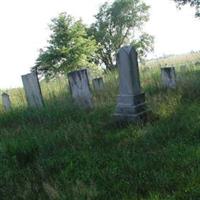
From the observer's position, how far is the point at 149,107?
29.4ft

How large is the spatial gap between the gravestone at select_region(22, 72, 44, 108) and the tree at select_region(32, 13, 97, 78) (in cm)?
2517

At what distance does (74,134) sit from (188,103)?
2915 mm

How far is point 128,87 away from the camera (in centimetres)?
884

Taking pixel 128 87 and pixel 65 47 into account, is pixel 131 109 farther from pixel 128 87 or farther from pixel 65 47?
pixel 65 47

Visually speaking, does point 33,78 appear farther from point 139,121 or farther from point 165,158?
point 165,158

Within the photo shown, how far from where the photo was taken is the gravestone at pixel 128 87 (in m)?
8.63

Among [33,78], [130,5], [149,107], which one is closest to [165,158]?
[149,107]

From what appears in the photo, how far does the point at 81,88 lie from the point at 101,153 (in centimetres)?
413

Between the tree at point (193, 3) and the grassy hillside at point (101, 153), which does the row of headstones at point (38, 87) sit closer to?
the grassy hillside at point (101, 153)

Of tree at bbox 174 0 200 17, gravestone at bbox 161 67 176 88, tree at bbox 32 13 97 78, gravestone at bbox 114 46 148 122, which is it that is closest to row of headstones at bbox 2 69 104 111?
gravestone at bbox 114 46 148 122

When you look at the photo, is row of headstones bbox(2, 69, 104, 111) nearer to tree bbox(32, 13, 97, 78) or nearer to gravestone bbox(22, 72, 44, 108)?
gravestone bbox(22, 72, 44, 108)

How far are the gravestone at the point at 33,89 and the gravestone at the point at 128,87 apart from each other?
295 cm

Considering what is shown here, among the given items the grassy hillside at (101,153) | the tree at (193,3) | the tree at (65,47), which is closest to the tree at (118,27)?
the tree at (65,47)

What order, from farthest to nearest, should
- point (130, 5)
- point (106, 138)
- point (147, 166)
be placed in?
1. point (130, 5)
2. point (106, 138)
3. point (147, 166)
